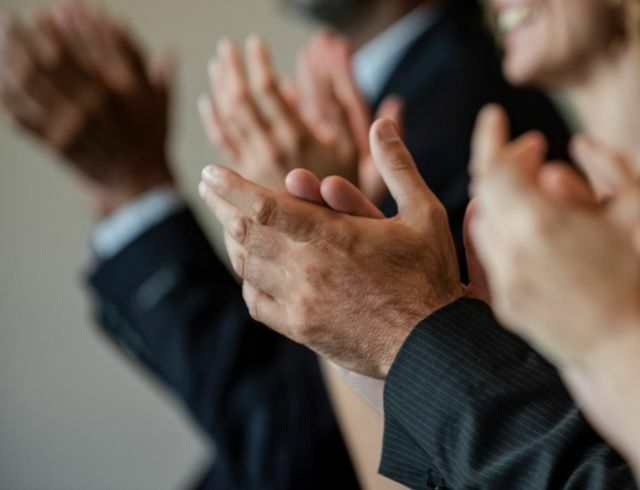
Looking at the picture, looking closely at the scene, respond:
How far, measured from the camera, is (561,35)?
86cm

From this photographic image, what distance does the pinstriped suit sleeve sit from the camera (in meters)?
0.40

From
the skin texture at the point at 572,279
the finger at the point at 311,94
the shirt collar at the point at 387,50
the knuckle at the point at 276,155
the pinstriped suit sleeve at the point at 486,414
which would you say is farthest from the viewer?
the shirt collar at the point at 387,50

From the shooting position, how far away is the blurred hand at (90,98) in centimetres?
93

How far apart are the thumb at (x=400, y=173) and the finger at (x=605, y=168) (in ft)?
0.24

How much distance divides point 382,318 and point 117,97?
25.1 inches

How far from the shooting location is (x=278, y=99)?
752 millimetres

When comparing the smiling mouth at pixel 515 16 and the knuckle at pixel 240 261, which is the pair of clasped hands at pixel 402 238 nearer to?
the knuckle at pixel 240 261

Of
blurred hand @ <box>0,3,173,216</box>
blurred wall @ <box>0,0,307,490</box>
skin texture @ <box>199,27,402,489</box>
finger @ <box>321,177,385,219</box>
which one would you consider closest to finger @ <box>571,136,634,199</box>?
finger @ <box>321,177,385,219</box>

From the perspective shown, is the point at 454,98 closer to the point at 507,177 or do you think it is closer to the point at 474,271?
the point at 474,271

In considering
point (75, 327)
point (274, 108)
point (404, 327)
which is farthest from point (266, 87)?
point (75, 327)

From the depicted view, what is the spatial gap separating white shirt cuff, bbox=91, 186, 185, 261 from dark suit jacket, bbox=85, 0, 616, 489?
0.01 metres

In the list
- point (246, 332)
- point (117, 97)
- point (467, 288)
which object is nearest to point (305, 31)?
point (117, 97)

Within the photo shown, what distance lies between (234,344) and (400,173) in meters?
0.49

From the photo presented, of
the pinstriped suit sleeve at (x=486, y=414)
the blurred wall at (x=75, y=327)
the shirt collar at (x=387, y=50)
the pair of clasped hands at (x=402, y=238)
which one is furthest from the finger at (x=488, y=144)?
the blurred wall at (x=75, y=327)
